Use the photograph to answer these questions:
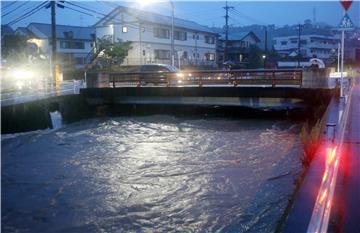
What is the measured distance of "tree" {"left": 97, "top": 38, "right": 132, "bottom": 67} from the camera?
43.3m

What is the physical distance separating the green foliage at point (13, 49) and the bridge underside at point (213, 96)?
1975 centimetres

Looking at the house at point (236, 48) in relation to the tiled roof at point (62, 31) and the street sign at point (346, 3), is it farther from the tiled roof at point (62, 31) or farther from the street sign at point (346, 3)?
the street sign at point (346, 3)

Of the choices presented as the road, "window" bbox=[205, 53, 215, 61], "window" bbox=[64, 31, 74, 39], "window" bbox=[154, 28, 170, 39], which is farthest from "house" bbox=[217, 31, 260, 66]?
the road

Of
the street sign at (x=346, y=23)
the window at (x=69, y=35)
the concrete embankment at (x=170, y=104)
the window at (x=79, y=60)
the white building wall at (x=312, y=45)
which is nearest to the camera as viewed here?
the street sign at (x=346, y=23)

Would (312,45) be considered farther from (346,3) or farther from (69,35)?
(346,3)

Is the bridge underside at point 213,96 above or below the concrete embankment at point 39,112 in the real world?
above

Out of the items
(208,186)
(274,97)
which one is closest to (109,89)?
(274,97)

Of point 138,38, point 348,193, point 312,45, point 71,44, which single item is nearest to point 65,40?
point 71,44

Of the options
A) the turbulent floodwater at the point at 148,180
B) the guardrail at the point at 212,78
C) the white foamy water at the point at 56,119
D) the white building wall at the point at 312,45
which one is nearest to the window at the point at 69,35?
the guardrail at the point at 212,78

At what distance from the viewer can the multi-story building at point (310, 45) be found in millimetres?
84375

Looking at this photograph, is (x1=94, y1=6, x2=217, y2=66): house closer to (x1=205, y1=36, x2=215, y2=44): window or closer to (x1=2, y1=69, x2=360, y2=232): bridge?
(x1=205, y1=36, x2=215, y2=44): window

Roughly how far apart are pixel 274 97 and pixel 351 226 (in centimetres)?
1733

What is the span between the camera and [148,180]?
10.7 m

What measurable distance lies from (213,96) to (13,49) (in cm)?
2727
